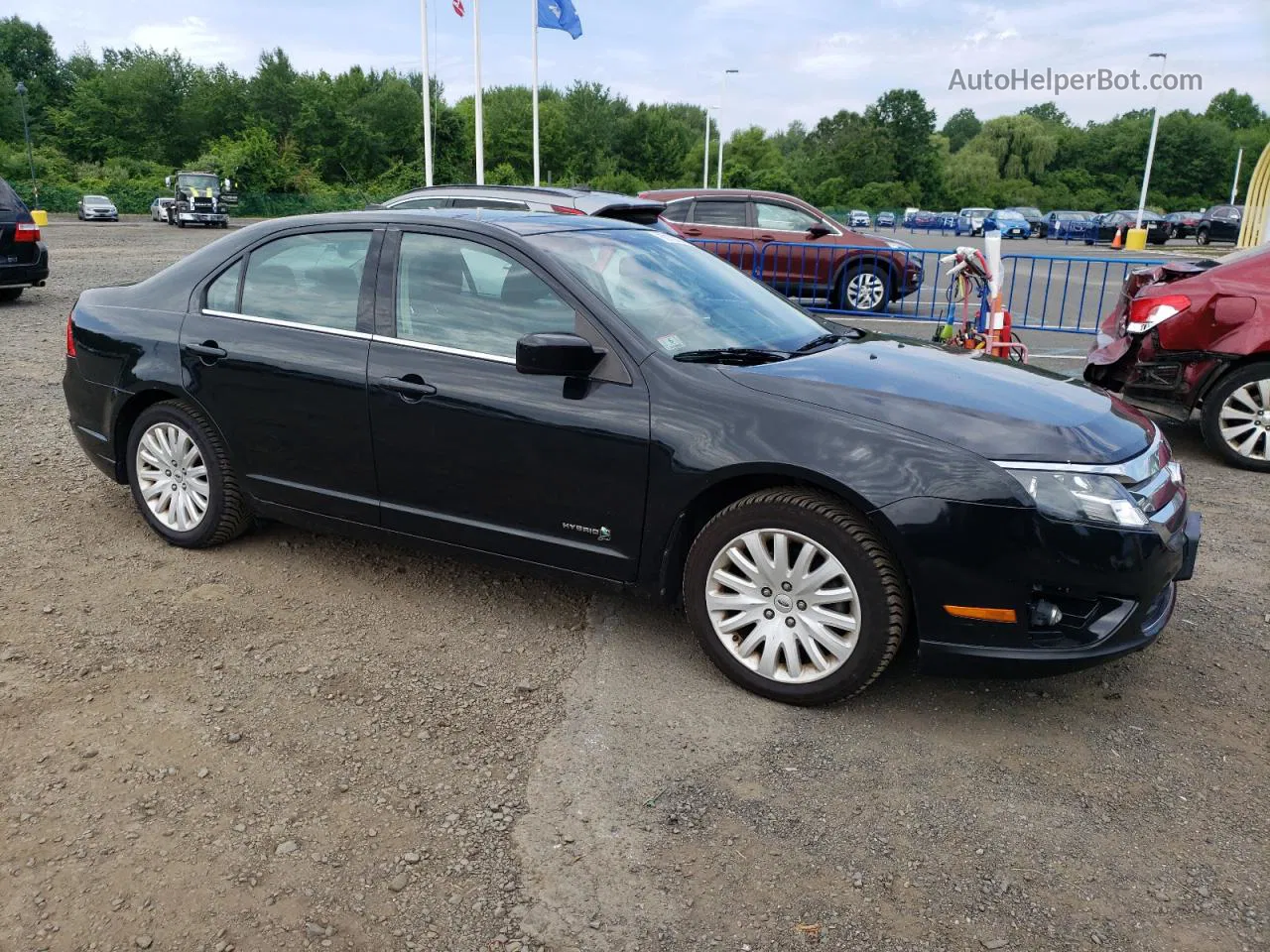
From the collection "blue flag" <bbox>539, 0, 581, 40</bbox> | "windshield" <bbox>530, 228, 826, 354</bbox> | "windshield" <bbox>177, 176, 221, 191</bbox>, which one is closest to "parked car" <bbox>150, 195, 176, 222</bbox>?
"windshield" <bbox>177, 176, 221, 191</bbox>

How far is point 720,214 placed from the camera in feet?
45.9

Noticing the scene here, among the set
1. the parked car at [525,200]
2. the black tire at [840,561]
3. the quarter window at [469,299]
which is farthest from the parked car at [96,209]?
the black tire at [840,561]

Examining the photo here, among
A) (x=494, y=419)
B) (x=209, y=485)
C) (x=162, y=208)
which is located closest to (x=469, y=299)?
(x=494, y=419)

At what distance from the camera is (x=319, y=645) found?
388 centimetres

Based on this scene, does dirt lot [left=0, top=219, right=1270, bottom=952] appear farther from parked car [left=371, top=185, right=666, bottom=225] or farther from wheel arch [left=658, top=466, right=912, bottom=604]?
parked car [left=371, top=185, right=666, bottom=225]

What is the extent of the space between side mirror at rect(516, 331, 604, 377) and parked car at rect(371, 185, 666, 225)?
447 cm

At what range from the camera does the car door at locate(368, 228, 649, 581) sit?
3598 millimetres

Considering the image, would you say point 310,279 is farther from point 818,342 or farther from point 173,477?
point 818,342

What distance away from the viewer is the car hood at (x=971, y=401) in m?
3.19

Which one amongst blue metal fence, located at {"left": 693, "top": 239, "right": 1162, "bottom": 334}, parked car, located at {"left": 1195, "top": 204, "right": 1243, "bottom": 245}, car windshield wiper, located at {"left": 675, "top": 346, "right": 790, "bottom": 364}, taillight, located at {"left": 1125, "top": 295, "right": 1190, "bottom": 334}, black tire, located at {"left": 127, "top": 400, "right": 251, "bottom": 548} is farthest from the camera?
parked car, located at {"left": 1195, "top": 204, "right": 1243, "bottom": 245}

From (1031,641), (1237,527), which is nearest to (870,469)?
(1031,641)

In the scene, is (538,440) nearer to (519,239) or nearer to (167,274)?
(519,239)

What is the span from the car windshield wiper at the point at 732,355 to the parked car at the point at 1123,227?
43745 mm

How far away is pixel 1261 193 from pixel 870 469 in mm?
19220
